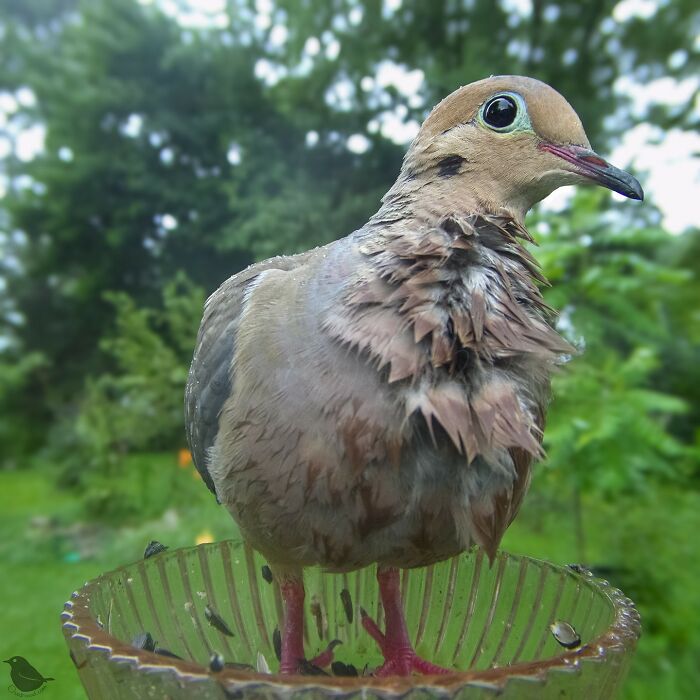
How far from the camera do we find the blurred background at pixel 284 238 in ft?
7.52

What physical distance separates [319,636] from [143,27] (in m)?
3.86

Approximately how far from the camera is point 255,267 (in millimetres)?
968

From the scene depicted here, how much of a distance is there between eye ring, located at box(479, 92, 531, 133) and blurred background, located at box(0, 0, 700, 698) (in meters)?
1.06

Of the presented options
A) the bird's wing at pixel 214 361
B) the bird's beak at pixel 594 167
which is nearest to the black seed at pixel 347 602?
the bird's wing at pixel 214 361

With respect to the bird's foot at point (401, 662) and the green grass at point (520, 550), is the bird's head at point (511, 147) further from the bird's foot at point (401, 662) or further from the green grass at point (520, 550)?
the green grass at point (520, 550)

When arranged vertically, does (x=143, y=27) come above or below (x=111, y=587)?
above

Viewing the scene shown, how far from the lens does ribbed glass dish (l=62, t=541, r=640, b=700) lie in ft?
1.75

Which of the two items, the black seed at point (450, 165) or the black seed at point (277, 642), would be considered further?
the black seed at point (277, 642)

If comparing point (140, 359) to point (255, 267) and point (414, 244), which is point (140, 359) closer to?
point (255, 267)

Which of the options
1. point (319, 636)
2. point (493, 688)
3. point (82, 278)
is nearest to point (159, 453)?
point (82, 278)

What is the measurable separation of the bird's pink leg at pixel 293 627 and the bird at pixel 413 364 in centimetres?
2

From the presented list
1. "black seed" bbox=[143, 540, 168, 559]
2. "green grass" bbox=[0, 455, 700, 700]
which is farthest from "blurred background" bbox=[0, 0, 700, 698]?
"black seed" bbox=[143, 540, 168, 559]

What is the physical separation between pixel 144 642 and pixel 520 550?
95.5 inches

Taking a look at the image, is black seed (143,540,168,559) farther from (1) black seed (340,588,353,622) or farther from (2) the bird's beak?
(2) the bird's beak
